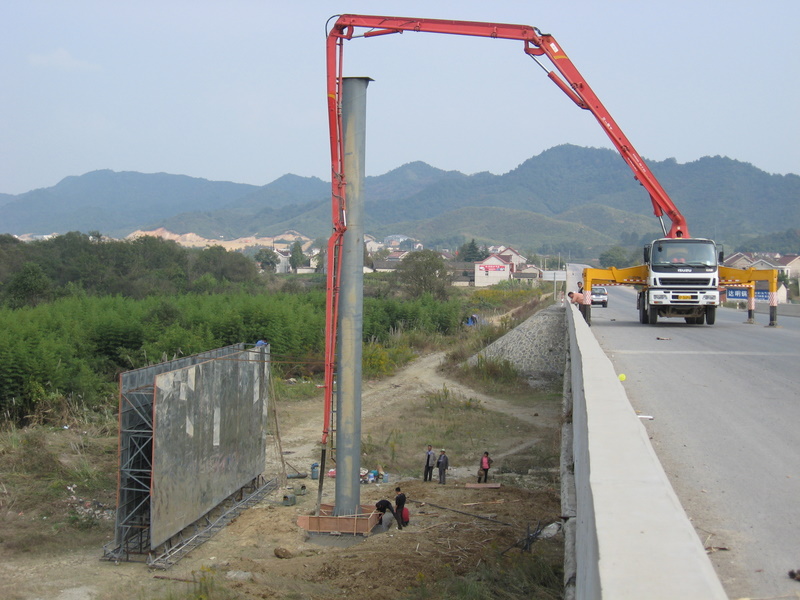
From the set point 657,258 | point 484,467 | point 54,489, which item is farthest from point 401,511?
point 657,258

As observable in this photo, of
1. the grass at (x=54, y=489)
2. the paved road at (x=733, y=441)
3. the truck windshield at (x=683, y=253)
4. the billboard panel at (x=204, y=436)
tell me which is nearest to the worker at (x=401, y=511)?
the billboard panel at (x=204, y=436)

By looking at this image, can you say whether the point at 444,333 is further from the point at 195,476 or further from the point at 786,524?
the point at 786,524

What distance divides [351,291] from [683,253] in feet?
45.4

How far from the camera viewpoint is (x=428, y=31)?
15023 mm

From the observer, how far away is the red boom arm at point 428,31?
11555 millimetres

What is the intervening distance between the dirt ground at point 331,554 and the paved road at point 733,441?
2173mm

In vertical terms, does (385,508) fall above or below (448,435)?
above

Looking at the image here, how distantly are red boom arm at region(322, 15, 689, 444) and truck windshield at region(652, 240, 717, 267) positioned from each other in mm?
1736

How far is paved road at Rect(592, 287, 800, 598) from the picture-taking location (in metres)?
4.80

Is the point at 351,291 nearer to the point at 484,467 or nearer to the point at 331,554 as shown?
the point at 331,554

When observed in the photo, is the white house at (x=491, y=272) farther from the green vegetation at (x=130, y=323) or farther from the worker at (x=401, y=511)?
the worker at (x=401, y=511)

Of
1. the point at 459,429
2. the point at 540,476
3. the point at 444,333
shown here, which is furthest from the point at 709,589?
the point at 444,333

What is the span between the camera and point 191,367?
38.8 feet

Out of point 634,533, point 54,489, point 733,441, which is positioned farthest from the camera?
point 54,489
